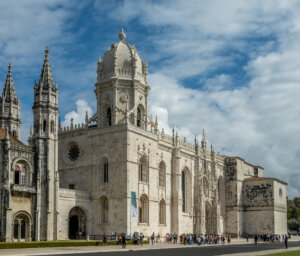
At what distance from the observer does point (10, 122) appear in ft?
194

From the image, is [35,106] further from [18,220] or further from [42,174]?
[18,220]

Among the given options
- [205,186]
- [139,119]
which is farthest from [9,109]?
[205,186]

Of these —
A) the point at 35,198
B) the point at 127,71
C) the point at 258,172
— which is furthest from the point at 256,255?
the point at 258,172

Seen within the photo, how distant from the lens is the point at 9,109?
59.6m

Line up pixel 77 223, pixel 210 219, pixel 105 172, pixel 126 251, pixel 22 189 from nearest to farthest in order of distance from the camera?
pixel 126 251
pixel 22 189
pixel 77 223
pixel 105 172
pixel 210 219

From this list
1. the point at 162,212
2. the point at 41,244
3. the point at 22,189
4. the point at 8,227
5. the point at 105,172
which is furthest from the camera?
the point at 162,212

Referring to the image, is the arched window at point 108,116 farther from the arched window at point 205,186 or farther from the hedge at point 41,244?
the arched window at point 205,186

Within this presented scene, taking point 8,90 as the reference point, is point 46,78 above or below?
below

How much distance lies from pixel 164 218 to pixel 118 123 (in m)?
14.1

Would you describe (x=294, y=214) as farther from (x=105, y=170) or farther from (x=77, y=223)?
(x=77, y=223)

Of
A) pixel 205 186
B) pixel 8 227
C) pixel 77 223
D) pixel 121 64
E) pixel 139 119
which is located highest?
pixel 121 64

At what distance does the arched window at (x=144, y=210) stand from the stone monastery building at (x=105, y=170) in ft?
0.40

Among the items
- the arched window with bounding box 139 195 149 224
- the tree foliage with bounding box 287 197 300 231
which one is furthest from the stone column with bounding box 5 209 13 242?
the tree foliage with bounding box 287 197 300 231

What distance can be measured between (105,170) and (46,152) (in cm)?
1018
